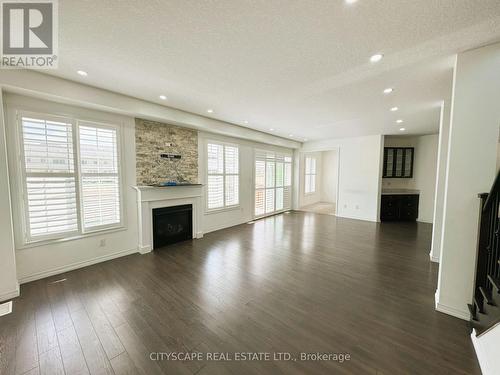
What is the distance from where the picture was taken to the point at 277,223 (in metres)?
6.45

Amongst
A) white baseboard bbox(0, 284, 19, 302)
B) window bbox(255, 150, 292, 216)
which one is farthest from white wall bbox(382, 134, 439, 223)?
white baseboard bbox(0, 284, 19, 302)

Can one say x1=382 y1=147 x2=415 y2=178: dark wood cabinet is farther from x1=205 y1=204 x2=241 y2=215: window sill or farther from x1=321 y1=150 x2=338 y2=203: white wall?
x1=205 y1=204 x2=241 y2=215: window sill

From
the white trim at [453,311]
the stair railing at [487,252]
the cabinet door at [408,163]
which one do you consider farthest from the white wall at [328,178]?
the stair railing at [487,252]

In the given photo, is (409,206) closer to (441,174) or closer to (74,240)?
(441,174)

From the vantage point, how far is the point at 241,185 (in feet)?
20.6

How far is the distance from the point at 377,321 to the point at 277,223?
14.3 feet

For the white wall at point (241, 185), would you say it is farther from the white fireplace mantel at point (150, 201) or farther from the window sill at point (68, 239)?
the window sill at point (68, 239)

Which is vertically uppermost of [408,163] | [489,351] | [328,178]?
[408,163]

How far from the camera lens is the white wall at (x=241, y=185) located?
204 inches

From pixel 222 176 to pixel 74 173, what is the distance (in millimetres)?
3240

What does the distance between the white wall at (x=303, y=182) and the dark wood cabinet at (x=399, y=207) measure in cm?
317

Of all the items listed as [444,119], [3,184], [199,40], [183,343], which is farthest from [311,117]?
[3,184]

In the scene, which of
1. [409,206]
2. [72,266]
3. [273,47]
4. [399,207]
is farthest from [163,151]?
[409,206]

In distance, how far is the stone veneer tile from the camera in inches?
159
